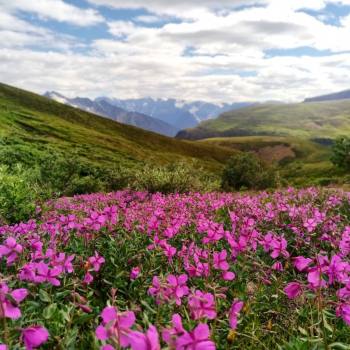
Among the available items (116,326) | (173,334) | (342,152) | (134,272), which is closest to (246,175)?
(342,152)

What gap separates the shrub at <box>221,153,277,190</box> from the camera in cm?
5759

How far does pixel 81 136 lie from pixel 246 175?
66.2 m

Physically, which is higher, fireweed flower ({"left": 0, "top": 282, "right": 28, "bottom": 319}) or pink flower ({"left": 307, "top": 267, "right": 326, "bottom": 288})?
fireweed flower ({"left": 0, "top": 282, "right": 28, "bottom": 319})

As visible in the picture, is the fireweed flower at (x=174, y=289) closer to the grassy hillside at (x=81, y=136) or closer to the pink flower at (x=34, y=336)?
the pink flower at (x=34, y=336)

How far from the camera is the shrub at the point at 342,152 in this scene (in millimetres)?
84188

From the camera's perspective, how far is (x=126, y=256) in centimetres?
685

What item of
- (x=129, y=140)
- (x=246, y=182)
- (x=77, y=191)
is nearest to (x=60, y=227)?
(x=77, y=191)

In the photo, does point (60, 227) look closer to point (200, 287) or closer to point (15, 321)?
point (200, 287)

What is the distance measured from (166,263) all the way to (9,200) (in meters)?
11.9

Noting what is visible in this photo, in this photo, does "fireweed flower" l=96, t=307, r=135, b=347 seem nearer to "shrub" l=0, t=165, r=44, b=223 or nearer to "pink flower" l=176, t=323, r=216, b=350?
"pink flower" l=176, t=323, r=216, b=350

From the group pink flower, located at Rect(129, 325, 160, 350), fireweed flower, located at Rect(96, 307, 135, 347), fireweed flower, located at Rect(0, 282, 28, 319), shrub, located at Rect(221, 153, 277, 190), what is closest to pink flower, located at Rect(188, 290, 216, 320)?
fireweed flower, located at Rect(96, 307, 135, 347)

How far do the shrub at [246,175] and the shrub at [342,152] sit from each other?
103 ft

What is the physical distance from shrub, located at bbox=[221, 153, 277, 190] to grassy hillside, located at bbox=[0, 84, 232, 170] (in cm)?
1599

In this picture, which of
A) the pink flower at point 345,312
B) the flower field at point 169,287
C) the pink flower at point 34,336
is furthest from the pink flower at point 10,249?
the pink flower at point 345,312
